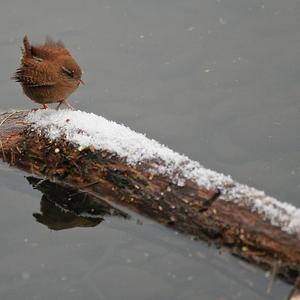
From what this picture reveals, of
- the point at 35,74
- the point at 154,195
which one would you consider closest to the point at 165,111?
the point at 35,74

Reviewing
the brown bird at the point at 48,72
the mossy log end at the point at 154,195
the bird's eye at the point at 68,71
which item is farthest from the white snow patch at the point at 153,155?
the bird's eye at the point at 68,71

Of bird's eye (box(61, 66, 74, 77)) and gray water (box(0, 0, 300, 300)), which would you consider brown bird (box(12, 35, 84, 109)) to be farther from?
gray water (box(0, 0, 300, 300))

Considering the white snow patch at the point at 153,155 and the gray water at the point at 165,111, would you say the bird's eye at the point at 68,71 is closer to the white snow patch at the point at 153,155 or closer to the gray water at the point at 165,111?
the white snow patch at the point at 153,155

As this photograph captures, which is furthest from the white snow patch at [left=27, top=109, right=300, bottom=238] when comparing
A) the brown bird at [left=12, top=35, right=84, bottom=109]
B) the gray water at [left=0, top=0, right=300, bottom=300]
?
the gray water at [left=0, top=0, right=300, bottom=300]

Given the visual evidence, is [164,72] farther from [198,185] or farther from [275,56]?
[198,185]

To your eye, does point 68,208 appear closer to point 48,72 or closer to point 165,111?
point 48,72

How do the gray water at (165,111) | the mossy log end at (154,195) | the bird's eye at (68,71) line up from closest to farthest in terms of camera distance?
1. the mossy log end at (154,195)
2. the gray water at (165,111)
3. the bird's eye at (68,71)
